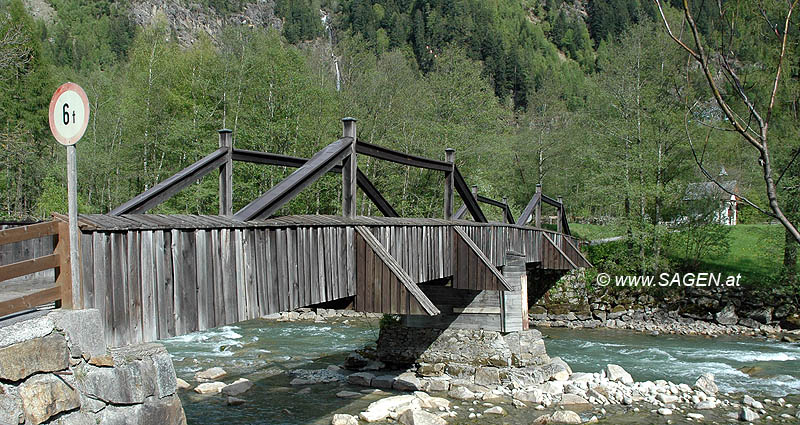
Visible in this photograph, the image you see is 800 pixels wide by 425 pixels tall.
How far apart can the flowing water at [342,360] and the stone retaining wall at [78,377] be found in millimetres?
6321

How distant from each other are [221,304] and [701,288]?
22169mm

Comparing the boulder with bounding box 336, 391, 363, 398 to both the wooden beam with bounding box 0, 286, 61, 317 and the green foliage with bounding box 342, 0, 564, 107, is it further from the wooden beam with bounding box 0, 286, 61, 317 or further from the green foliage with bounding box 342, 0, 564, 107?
the green foliage with bounding box 342, 0, 564, 107

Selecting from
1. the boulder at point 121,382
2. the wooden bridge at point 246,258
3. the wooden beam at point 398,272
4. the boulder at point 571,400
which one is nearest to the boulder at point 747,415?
the boulder at point 571,400

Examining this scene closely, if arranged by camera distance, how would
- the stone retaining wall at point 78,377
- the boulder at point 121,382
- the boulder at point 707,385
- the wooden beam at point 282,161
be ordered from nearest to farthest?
1. the stone retaining wall at point 78,377
2. the boulder at point 121,382
3. the wooden beam at point 282,161
4. the boulder at point 707,385

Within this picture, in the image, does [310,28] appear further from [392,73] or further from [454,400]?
[454,400]

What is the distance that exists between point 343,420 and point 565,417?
12.5 ft

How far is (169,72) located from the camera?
26.1 m

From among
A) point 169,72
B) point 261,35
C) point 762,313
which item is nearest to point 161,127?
point 169,72

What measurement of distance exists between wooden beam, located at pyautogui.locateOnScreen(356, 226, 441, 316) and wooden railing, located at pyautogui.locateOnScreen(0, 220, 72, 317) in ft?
12.8

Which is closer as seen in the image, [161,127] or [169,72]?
[161,127]

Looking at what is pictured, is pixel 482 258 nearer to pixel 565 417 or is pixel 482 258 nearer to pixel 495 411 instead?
pixel 495 411

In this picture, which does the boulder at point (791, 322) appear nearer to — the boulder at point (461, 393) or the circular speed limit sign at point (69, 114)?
the boulder at point (461, 393)

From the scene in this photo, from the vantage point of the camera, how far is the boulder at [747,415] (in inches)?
428

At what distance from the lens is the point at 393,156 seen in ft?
29.0
